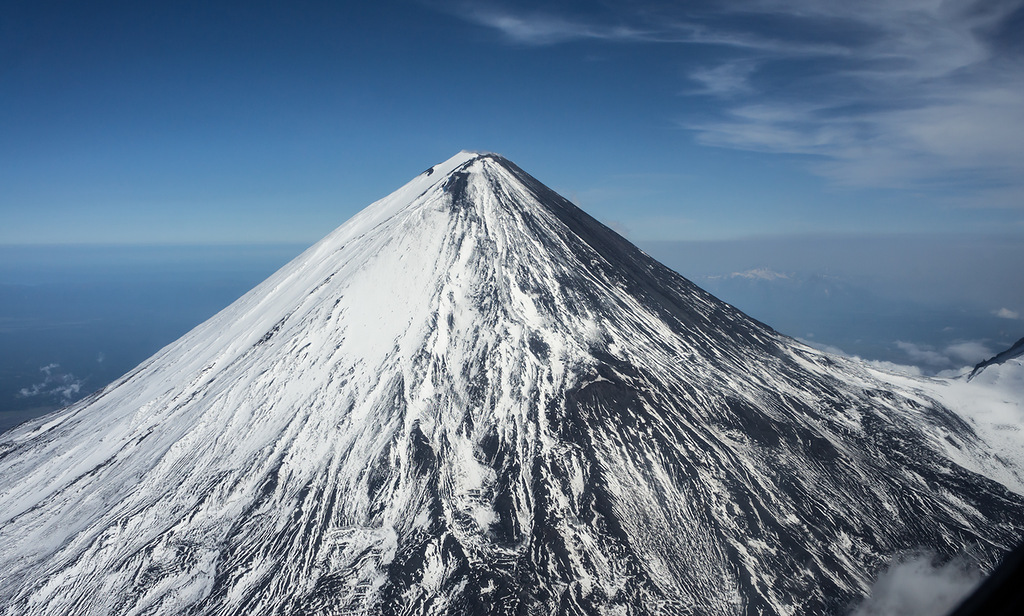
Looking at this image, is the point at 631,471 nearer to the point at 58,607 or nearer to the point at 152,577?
the point at 152,577

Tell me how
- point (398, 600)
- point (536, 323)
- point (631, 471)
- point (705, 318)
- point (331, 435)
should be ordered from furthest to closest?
point (705, 318) → point (536, 323) → point (331, 435) → point (631, 471) → point (398, 600)

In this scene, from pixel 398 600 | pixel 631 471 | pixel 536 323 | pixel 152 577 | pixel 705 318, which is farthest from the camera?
pixel 705 318

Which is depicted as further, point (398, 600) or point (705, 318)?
point (705, 318)

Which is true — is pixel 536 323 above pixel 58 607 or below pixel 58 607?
above

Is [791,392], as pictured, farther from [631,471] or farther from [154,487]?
[154,487]

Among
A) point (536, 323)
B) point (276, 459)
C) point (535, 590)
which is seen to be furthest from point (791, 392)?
point (276, 459)

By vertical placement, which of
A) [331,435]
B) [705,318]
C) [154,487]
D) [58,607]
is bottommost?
[58,607]

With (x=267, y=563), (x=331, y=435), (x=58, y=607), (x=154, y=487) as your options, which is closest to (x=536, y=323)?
(x=331, y=435)
